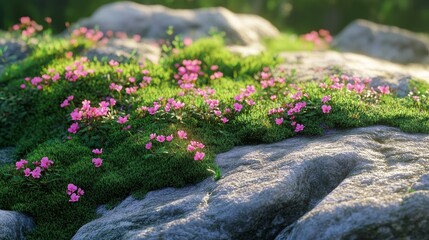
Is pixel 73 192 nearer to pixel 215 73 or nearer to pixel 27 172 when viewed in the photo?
pixel 27 172

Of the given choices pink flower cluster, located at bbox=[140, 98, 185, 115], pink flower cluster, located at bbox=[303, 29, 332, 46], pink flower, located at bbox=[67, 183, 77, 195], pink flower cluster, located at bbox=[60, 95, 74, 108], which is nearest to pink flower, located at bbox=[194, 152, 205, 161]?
pink flower cluster, located at bbox=[140, 98, 185, 115]

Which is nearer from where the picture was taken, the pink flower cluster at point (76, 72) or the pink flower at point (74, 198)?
the pink flower at point (74, 198)

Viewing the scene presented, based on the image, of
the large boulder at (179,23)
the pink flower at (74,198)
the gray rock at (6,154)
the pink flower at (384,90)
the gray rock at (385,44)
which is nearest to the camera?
the pink flower at (74,198)

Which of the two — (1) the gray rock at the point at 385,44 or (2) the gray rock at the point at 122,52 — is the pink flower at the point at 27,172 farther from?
(1) the gray rock at the point at 385,44

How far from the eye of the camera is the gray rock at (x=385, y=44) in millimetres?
18422

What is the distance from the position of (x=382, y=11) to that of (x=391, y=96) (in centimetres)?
2245

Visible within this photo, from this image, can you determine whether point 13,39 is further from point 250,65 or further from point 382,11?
point 382,11

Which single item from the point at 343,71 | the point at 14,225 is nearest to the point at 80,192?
the point at 14,225

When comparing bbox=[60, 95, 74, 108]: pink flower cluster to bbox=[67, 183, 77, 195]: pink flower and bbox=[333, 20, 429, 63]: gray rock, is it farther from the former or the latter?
bbox=[333, 20, 429, 63]: gray rock

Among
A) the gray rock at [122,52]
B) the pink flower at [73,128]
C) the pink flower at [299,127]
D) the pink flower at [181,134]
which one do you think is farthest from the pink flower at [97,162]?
the gray rock at [122,52]

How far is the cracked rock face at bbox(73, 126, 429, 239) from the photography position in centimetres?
486

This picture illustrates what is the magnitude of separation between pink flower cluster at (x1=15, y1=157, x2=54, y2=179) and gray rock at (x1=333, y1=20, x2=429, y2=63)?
13327 mm

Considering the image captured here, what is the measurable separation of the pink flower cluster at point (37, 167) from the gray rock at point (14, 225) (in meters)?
0.50

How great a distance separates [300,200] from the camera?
568cm
